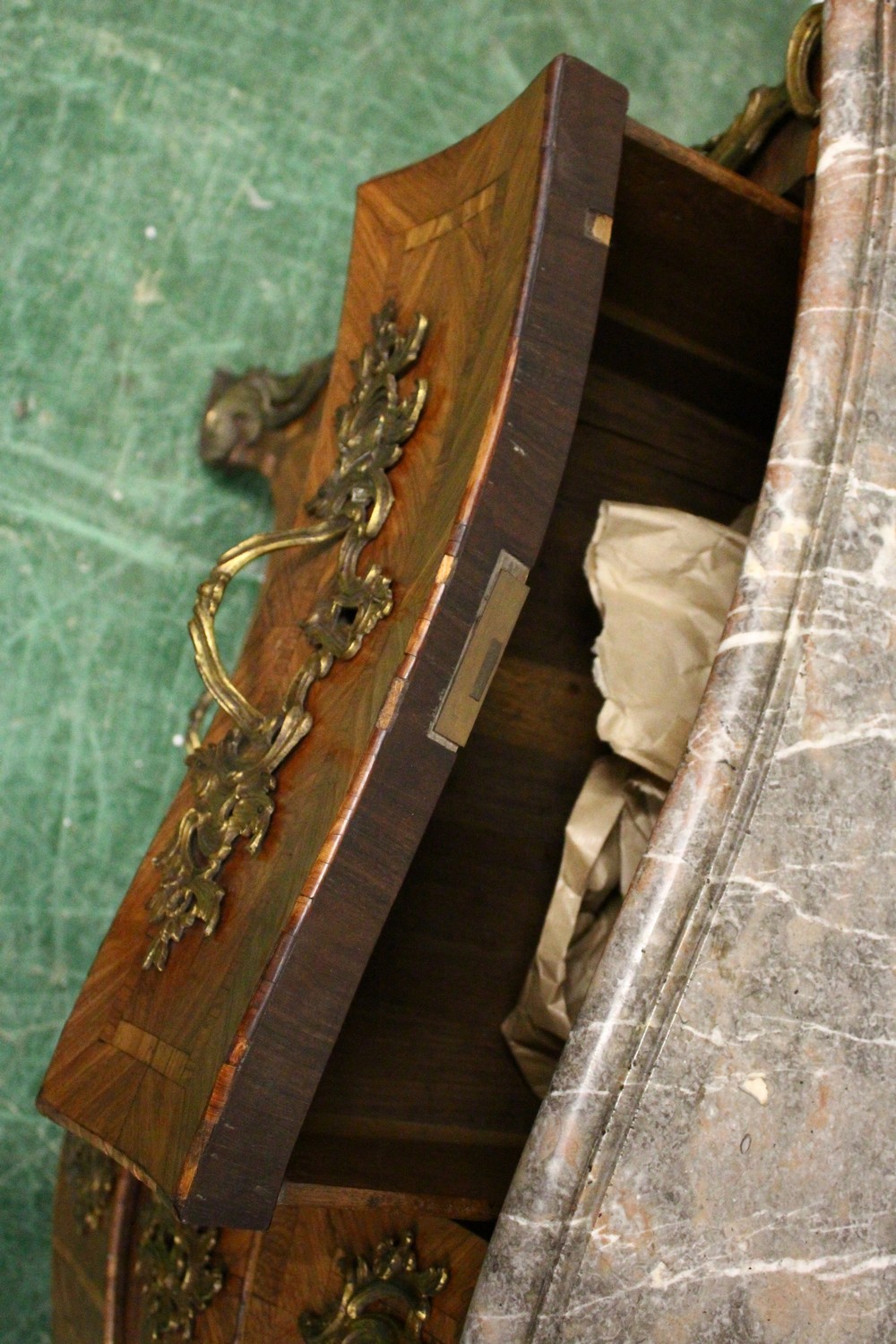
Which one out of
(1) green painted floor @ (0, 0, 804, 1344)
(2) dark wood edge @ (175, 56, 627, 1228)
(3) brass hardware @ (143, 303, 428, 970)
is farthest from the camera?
(1) green painted floor @ (0, 0, 804, 1344)

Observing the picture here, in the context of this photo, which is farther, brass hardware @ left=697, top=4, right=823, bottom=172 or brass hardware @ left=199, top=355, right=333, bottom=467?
brass hardware @ left=199, top=355, right=333, bottom=467

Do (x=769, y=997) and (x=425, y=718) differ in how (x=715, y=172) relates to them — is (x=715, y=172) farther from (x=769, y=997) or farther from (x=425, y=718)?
(x=769, y=997)

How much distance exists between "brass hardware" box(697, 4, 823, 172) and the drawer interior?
0.08 metres

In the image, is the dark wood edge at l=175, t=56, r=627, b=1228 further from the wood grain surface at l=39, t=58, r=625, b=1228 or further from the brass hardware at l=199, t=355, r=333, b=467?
the brass hardware at l=199, t=355, r=333, b=467

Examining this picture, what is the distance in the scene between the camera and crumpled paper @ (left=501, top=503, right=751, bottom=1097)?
129 centimetres

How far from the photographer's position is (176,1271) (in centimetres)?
120

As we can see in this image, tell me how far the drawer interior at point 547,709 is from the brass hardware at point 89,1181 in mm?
282

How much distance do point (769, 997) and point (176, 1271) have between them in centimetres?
67

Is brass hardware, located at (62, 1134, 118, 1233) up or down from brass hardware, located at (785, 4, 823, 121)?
down

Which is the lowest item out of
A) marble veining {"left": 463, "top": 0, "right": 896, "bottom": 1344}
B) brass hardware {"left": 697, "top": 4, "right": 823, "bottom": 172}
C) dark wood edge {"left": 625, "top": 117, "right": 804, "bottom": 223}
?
marble veining {"left": 463, "top": 0, "right": 896, "bottom": 1344}

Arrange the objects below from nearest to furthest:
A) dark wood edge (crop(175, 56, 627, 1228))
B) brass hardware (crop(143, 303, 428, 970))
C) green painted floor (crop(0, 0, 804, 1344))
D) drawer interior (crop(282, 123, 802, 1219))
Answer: dark wood edge (crop(175, 56, 627, 1228)) < brass hardware (crop(143, 303, 428, 970)) < drawer interior (crop(282, 123, 802, 1219)) < green painted floor (crop(0, 0, 804, 1344))

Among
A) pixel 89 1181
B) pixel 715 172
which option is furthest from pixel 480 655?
pixel 89 1181

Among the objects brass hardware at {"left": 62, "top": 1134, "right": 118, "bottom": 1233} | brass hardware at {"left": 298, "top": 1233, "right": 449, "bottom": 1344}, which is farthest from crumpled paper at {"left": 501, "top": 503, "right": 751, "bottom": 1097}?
brass hardware at {"left": 62, "top": 1134, "right": 118, "bottom": 1233}

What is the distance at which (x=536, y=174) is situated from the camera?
96 centimetres
